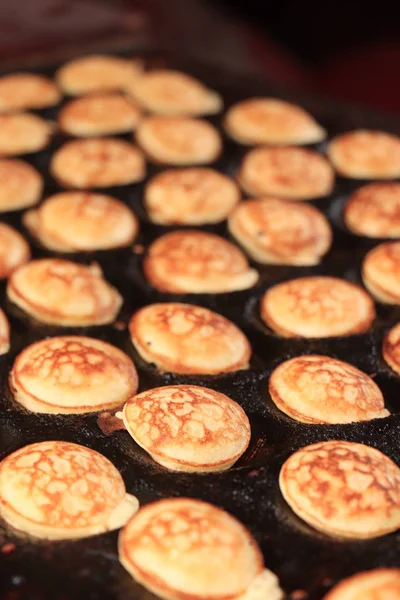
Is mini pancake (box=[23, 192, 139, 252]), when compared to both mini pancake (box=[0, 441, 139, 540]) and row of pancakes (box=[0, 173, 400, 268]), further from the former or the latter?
mini pancake (box=[0, 441, 139, 540])

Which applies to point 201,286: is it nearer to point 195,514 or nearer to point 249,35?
point 195,514

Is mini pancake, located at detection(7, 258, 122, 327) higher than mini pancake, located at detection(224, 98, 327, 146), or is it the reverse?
mini pancake, located at detection(224, 98, 327, 146)

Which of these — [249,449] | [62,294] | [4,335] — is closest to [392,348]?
[249,449]

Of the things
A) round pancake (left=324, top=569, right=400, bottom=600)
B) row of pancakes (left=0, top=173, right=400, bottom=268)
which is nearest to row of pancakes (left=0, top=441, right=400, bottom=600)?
round pancake (left=324, top=569, right=400, bottom=600)

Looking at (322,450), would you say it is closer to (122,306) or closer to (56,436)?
(56,436)

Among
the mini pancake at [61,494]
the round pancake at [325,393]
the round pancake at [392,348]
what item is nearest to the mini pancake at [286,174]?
the round pancake at [392,348]

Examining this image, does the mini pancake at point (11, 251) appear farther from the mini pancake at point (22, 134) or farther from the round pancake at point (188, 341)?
the mini pancake at point (22, 134)
